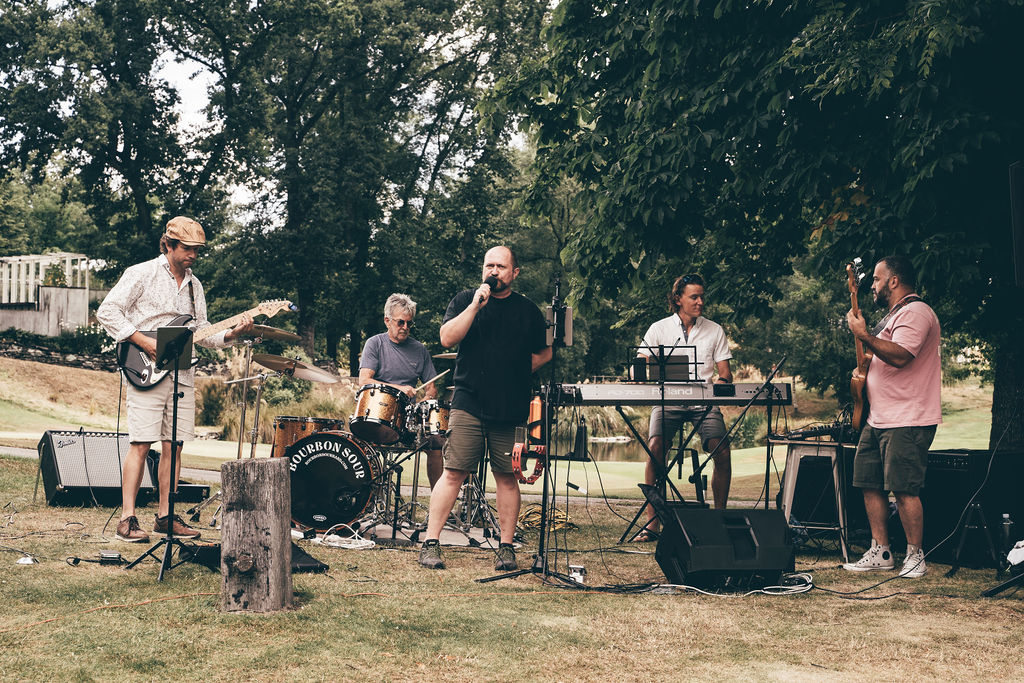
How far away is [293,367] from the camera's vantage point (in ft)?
21.4

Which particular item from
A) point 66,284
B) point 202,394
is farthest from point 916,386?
point 66,284

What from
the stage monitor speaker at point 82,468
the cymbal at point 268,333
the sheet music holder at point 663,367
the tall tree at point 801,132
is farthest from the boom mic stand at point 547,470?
the stage monitor speaker at point 82,468

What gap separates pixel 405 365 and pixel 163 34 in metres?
24.2

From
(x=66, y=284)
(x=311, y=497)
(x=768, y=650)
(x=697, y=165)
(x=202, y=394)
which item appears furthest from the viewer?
(x=66, y=284)

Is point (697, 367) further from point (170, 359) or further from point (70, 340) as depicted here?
point (70, 340)

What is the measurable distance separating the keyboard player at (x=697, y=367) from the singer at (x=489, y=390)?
149 centimetres

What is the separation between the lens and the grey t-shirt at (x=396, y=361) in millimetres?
7816

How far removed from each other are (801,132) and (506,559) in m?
5.16

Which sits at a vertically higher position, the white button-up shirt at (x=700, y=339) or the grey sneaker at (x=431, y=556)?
the white button-up shirt at (x=700, y=339)

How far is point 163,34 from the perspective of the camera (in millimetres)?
28125

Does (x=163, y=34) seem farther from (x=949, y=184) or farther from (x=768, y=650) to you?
(x=768, y=650)

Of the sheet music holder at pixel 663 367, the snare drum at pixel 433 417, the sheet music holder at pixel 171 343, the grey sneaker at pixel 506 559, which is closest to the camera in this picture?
the sheet music holder at pixel 171 343

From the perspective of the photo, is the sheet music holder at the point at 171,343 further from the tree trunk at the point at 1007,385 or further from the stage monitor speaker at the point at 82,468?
the tree trunk at the point at 1007,385

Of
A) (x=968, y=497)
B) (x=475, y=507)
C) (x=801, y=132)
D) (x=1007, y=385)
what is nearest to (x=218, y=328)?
(x=475, y=507)
